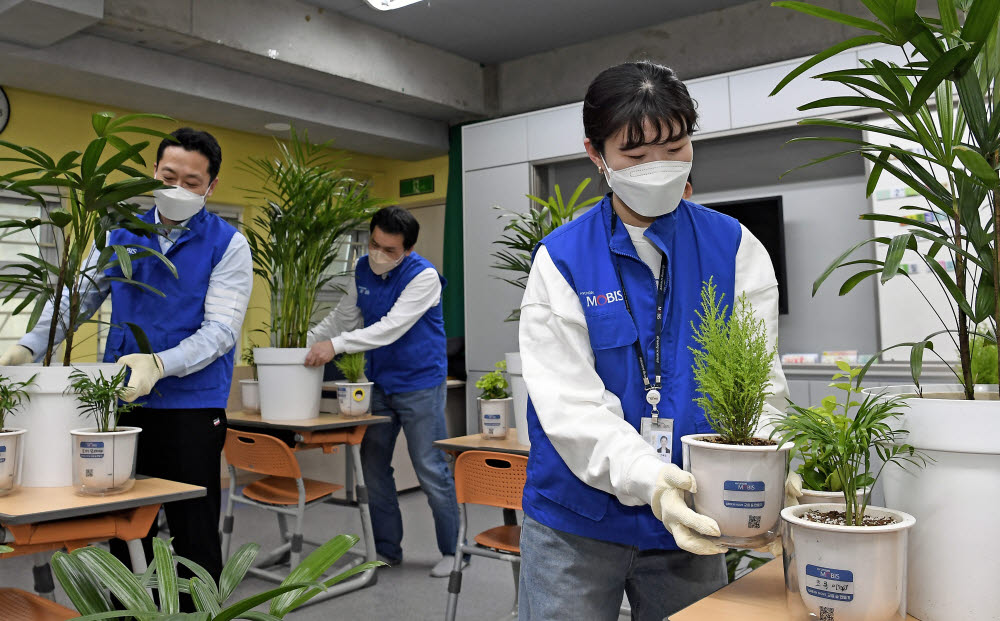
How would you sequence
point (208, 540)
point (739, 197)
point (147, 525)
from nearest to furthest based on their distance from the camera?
point (147, 525)
point (208, 540)
point (739, 197)

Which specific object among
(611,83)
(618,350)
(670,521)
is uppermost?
(611,83)

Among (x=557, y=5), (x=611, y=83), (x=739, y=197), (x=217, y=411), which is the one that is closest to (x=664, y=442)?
(x=611, y=83)

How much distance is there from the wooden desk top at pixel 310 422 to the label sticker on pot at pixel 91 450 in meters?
1.46

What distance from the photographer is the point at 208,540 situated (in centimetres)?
240

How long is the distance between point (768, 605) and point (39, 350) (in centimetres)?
213

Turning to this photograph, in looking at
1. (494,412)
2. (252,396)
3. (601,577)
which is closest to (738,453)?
(601,577)

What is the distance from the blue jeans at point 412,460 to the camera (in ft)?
12.6

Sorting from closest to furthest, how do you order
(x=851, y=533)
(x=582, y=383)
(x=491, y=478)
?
(x=851, y=533) → (x=582, y=383) → (x=491, y=478)

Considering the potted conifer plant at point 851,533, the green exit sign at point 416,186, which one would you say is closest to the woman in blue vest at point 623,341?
the potted conifer plant at point 851,533

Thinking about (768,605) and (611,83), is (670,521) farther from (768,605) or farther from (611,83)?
(611,83)

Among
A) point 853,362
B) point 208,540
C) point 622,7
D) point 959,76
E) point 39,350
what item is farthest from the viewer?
point 622,7

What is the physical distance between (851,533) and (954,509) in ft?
0.53

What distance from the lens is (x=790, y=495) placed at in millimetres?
992

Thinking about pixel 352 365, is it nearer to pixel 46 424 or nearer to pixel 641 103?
pixel 46 424
